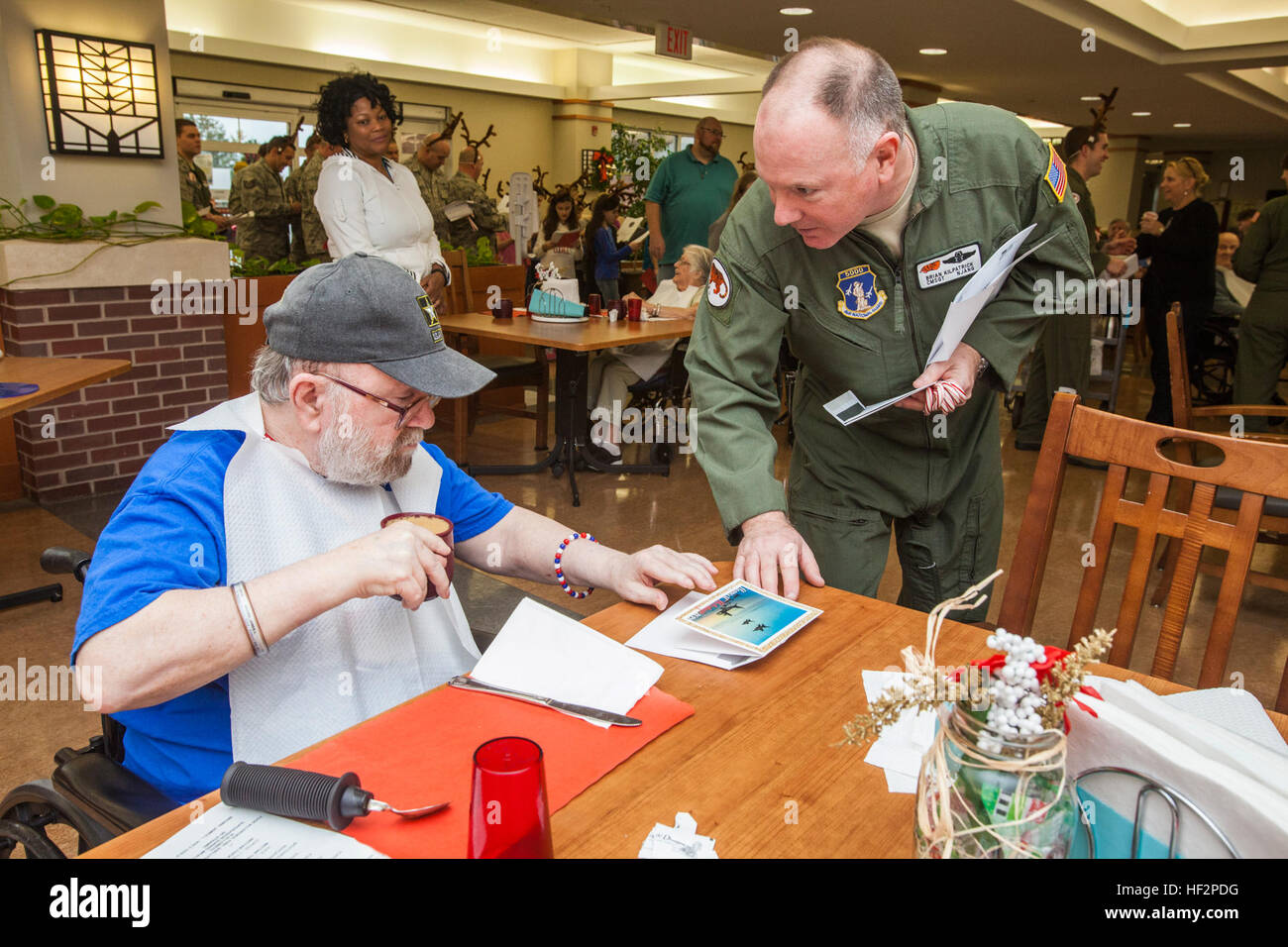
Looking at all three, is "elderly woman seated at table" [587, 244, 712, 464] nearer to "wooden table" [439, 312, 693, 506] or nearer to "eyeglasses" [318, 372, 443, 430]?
"wooden table" [439, 312, 693, 506]

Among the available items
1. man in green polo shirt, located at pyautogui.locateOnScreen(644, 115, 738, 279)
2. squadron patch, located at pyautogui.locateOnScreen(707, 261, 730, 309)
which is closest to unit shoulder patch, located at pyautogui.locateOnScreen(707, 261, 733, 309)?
squadron patch, located at pyautogui.locateOnScreen(707, 261, 730, 309)

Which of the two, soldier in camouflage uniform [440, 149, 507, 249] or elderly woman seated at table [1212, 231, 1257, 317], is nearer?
soldier in camouflage uniform [440, 149, 507, 249]

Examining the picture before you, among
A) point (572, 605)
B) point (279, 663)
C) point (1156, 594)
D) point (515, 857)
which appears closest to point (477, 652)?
point (279, 663)

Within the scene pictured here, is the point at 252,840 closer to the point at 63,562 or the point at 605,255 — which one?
the point at 63,562

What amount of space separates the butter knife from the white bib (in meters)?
0.19

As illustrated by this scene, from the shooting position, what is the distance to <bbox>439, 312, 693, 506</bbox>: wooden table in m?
4.41

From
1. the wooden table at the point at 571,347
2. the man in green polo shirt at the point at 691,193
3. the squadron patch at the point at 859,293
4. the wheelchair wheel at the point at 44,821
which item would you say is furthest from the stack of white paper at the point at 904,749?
the man in green polo shirt at the point at 691,193

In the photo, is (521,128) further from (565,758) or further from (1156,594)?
(565,758)

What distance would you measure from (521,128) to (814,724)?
563 inches

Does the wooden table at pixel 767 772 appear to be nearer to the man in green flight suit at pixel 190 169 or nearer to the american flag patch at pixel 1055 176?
the american flag patch at pixel 1055 176

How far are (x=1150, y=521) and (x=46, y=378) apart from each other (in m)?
2.96

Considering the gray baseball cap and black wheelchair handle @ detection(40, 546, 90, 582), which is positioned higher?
A: the gray baseball cap

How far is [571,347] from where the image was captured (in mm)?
4270

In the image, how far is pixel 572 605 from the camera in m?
3.34
